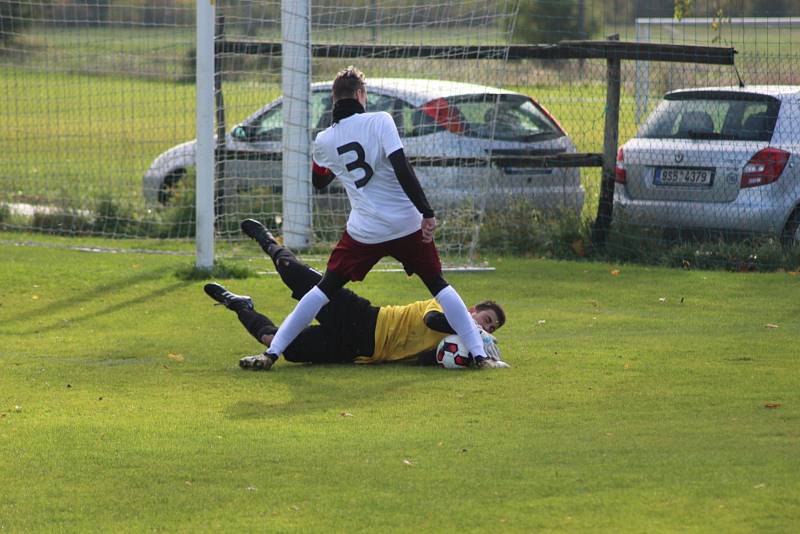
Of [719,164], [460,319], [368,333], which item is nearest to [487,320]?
[460,319]

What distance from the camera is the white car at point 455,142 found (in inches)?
515

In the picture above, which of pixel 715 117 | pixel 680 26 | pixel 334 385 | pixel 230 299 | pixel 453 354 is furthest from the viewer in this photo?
pixel 680 26

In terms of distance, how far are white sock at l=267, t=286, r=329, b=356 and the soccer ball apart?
2.52ft

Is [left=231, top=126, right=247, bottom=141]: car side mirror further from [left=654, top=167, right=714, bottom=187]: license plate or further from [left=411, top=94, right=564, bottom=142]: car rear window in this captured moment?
[left=654, top=167, right=714, bottom=187]: license plate

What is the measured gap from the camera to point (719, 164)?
39.9 ft

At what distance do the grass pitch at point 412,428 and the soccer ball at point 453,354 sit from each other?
0.17 meters

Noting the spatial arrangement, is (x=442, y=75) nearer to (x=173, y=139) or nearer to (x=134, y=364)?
(x=173, y=139)

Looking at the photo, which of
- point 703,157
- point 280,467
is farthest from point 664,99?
point 280,467

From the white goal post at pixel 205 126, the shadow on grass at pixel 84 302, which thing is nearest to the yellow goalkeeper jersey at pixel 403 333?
the shadow on grass at pixel 84 302

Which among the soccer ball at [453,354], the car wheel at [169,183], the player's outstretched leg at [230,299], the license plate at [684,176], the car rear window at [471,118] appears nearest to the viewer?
the soccer ball at [453,354]

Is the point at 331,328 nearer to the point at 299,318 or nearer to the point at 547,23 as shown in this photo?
the point at 299,318

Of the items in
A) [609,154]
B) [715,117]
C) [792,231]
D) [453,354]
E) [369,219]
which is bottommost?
[453,354]

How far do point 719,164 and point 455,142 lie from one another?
8.64ft

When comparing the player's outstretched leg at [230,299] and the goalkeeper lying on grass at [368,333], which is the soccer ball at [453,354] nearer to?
the goalkeeper lying on grass at [368,333]
